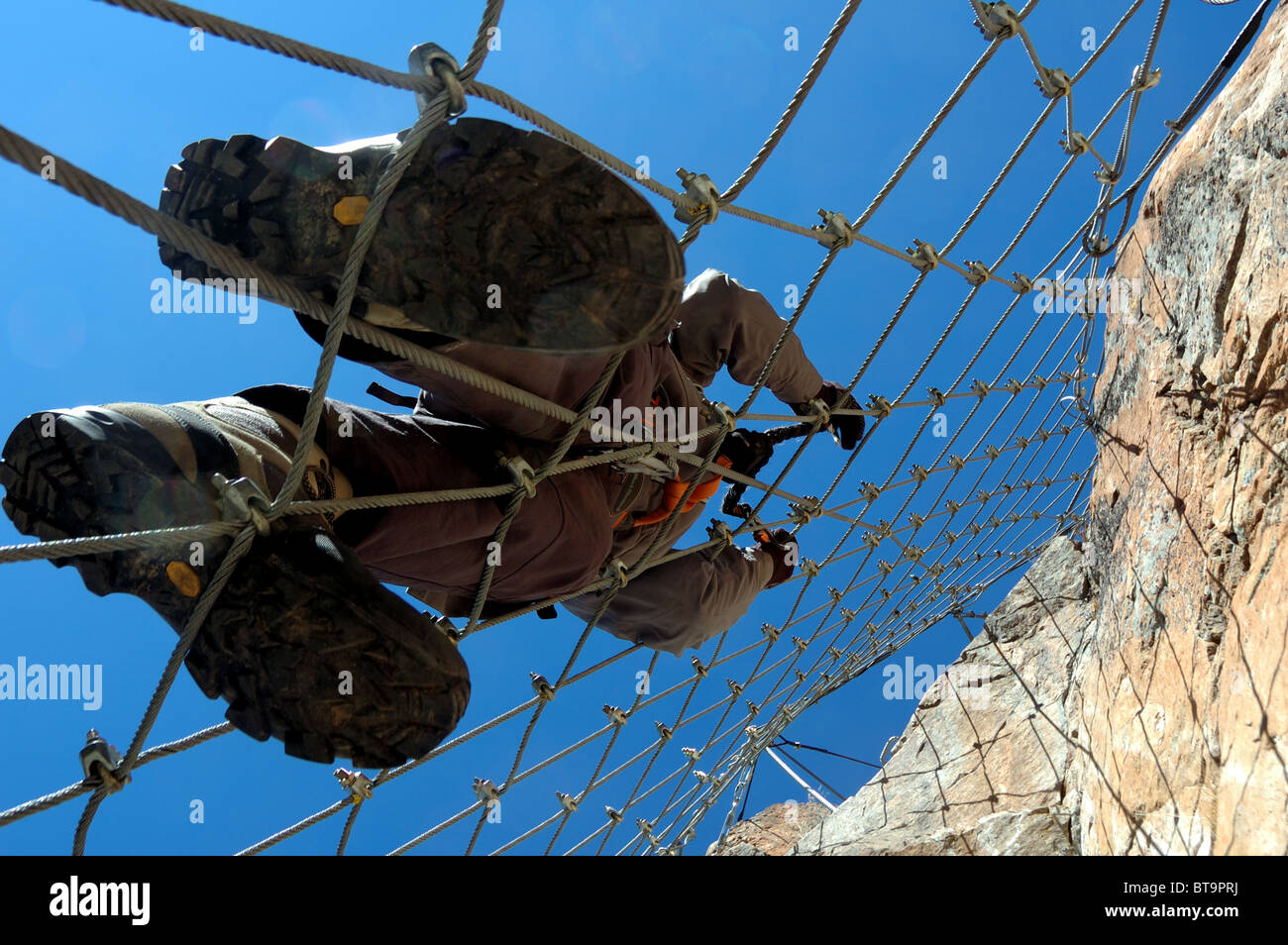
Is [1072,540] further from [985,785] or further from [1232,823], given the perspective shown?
[1232,823]

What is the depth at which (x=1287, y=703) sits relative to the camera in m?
0.72

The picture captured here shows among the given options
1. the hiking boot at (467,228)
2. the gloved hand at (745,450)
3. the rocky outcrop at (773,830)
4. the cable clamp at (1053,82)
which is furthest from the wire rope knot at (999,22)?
the rocky outcrop at (773,830)

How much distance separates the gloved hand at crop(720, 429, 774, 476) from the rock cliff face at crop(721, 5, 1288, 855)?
1.72ft

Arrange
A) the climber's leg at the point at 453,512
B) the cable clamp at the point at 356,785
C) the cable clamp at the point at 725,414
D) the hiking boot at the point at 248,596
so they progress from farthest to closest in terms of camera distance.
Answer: the cable clamp at the point at 725,414 → the cable clamp at the point at 356,785 → the climber's leg at the point at 453,512 → the hiking boot at the point at 248,596

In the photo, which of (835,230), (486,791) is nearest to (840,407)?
(835,230)

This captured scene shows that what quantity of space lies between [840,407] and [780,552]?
279mm

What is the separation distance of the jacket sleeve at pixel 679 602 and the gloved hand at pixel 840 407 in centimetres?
26

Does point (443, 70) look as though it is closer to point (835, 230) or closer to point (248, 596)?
point (248, 596)

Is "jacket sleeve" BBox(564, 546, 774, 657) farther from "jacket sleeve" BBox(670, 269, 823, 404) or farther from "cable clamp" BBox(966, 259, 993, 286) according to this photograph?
"cable clamp" BBox(966, 259, 993, 286)

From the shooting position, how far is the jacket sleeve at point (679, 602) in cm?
133

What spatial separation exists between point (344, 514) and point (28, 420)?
254 millimetres

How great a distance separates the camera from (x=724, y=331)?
126 cm

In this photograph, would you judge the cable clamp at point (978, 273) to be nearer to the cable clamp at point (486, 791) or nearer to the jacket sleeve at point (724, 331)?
the jacket sleeve at point (724, 331)
